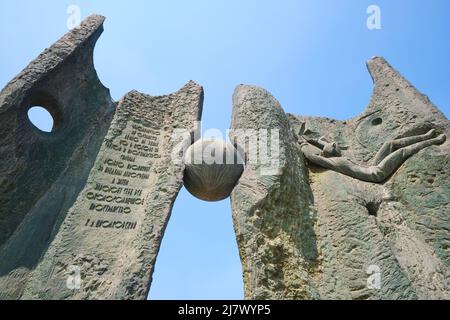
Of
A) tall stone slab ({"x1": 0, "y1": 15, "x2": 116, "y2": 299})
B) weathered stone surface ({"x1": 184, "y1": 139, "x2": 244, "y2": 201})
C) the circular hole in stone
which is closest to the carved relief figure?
the circular hole in stone

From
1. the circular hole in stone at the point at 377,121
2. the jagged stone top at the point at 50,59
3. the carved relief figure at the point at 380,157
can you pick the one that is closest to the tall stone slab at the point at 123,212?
the jagged stone top at the point at 50,59

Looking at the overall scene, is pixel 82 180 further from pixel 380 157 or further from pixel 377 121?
pixel 377 121

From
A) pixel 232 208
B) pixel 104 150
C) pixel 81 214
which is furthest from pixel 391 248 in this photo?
pixel 104 150

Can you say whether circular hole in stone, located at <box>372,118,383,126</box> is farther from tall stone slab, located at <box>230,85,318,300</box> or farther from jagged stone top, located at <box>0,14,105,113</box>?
jagged stone top, located at <box>0,14,105,113</box>

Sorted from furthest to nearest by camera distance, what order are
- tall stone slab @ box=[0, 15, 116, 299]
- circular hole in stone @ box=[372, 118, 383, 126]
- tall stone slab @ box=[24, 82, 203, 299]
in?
circular hole in stone @ box=[372, 118, 383, 126]
tall stone slab @ box=[0, 15, 116, 299]
tall stone slab @ box=[24, 82, 203, 299]

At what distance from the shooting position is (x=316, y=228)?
12.9 feet

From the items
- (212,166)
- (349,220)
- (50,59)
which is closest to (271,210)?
(349,220)

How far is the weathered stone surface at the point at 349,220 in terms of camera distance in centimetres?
320

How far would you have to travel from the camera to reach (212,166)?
4.26 metres

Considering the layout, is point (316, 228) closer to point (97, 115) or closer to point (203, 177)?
point (203, 177)

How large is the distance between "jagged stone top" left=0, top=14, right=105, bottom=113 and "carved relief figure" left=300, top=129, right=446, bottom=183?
3.35 m

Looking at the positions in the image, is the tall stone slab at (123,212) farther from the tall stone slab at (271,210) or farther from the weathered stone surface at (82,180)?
the tall stone slab at (271,210)

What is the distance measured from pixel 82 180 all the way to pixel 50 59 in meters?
1.53

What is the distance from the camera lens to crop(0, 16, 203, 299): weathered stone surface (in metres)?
3.27
